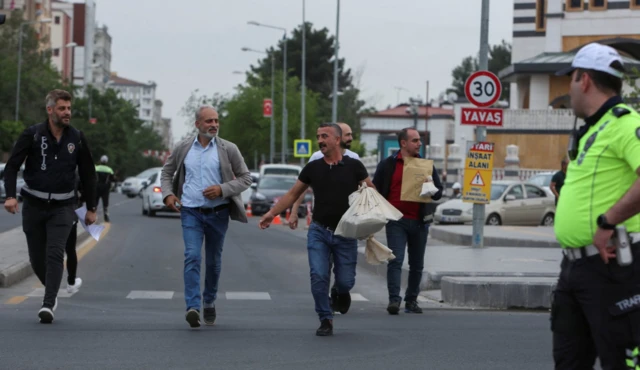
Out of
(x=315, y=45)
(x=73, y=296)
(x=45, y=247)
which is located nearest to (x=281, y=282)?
(x=73, y=296)

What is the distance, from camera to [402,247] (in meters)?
12.1

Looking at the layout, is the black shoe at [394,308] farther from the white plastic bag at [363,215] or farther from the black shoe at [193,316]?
the black shoe at [193,316]

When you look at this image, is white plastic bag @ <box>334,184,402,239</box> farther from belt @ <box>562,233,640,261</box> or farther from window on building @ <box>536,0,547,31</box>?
window on building @ <box>536,0,547,31</box>

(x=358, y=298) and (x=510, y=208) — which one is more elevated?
(x=510, y=208)

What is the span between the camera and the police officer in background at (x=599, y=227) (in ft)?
17.0

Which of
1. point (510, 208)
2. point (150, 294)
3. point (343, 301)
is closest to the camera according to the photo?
point (343, 301)

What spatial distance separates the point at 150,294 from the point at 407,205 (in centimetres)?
353

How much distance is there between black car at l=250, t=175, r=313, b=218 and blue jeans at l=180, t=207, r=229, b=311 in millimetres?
30677

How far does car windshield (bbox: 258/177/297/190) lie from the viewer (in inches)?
1731

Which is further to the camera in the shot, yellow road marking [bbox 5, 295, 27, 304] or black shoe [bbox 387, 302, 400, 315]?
yellow road marking [bbox 5, 295, 27, 304]

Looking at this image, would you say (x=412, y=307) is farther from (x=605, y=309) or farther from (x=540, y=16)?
(x=540, y=16)

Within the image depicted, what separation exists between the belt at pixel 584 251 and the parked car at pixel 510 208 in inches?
1145

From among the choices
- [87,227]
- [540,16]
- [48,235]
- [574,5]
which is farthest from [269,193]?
[48,235]

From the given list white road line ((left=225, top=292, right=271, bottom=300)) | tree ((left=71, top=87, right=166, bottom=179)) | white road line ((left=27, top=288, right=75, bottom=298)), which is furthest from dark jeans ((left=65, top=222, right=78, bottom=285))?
tree ((left=71, top=87, right=166, bottom=179))
